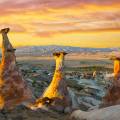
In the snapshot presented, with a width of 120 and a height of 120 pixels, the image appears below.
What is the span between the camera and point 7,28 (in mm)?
32625

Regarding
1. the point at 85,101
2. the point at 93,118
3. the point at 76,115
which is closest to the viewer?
the point at 93,118

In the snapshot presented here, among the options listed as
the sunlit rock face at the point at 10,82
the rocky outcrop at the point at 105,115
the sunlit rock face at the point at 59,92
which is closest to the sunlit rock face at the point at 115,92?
the sunlit rock face at the point at 59,92

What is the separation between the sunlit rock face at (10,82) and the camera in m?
33.4

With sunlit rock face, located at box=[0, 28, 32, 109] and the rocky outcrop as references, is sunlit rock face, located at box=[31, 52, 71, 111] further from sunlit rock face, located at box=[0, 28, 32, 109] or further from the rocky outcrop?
the rocky outcrop

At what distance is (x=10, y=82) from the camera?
33.5 meters

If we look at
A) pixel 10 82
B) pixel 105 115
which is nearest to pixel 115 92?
pixel 10 82

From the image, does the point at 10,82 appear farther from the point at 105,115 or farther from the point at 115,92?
the point at 105,115

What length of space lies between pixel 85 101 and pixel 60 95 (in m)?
10.9

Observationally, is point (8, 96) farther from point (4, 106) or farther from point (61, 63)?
point (61, 63)

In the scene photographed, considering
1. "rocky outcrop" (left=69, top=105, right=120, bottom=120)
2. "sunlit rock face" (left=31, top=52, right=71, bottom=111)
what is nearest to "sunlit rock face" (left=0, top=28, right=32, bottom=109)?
"sunlit rock face" (left=31, top=52, right=71, bottom=111)

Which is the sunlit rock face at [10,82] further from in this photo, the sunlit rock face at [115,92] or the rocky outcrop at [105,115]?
the rocky outcrop at [105,115]

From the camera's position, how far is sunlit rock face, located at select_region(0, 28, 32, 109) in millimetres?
33375

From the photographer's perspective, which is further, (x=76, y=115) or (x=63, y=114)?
(x=63, y=114)

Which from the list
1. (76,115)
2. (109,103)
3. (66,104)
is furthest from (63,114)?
(76,115)
